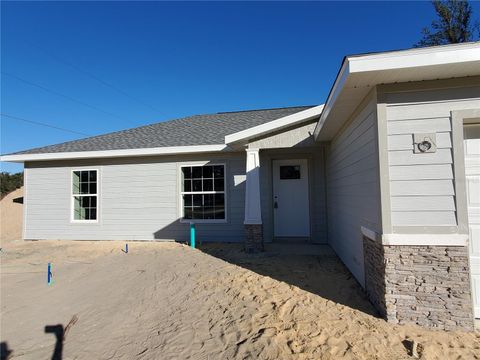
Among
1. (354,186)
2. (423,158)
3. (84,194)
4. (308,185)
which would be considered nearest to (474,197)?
(423,158)

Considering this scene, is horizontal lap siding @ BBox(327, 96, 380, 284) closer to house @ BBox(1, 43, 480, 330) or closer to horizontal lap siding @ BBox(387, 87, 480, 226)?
house @ BBox(1, 43, 480, 330)

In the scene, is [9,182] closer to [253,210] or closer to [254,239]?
[253,210]

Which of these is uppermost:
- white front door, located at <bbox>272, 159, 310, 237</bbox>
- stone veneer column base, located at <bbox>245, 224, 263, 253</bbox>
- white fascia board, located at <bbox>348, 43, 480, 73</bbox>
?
white fascia board, located at <bbox>348, 43, 480, 73</bbox>

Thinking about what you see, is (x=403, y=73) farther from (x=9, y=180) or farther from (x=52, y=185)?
(x=9, y=180)

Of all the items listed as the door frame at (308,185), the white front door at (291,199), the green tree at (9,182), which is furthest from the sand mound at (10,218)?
the white front door at (291,199)

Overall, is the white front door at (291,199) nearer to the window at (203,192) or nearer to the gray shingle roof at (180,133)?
the window at (203,192)

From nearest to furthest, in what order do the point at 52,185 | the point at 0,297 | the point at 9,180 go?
the point at 0,297
the point at 52,185
the point at 9,180

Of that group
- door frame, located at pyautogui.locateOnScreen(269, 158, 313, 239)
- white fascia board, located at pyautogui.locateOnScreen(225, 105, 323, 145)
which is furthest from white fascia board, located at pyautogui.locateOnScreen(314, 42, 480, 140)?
door frame, located at pyautogui.locateOnScreen(269, 158, 313, 239)

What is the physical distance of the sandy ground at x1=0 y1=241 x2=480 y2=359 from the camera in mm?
3020

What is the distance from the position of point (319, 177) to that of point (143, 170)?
537cm

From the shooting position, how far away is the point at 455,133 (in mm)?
3273

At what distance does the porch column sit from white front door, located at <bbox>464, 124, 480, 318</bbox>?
4.32 meters

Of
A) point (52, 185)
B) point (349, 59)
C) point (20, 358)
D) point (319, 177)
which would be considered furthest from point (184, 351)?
point (52, 185)

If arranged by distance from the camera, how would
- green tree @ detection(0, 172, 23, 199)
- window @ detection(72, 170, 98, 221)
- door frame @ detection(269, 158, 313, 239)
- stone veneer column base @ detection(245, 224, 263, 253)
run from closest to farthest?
stone veneer column base @ detection(245, 224, 263, 253) → door frame @ detection(269, 158, 313, 239) → window @ detection(72, 170, 98, 221) → green tree @ detection(0, 172, 23, 199)
